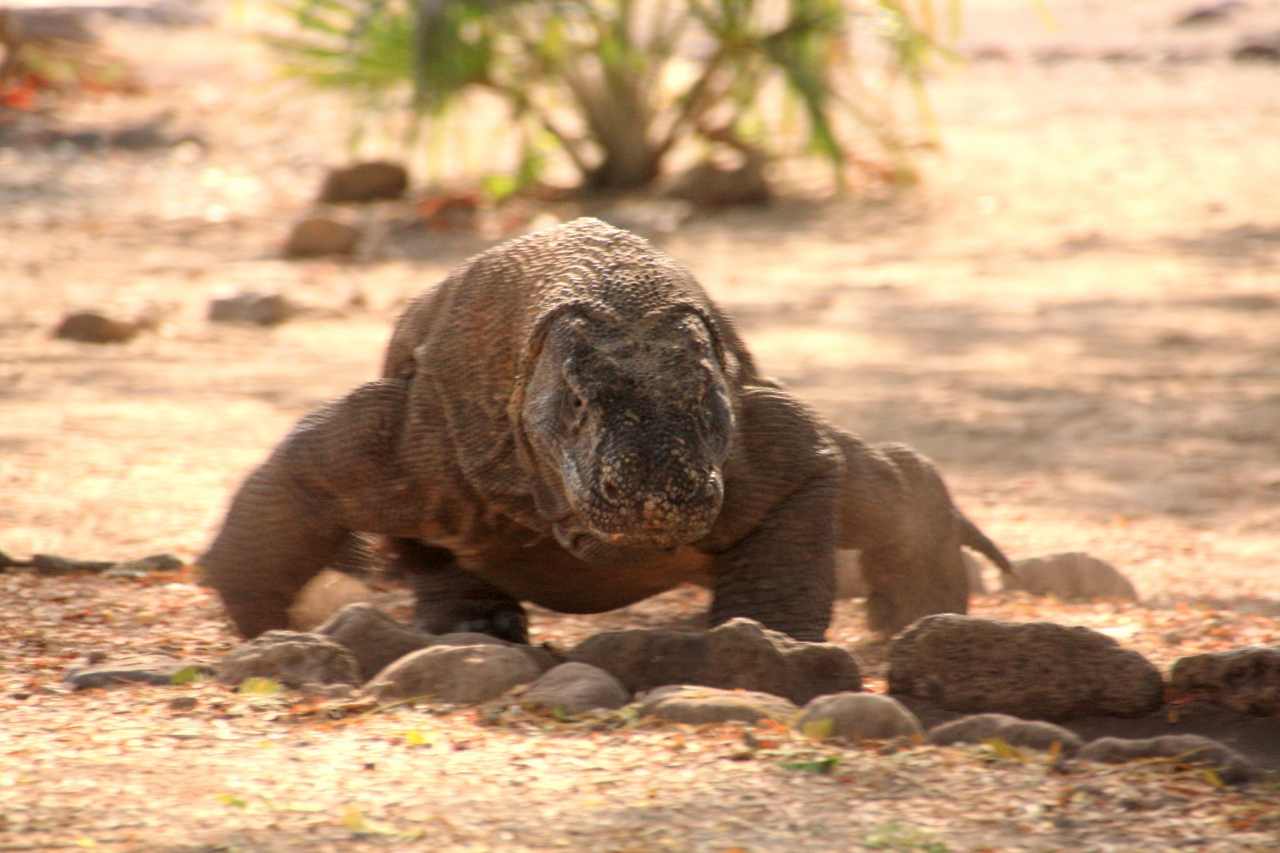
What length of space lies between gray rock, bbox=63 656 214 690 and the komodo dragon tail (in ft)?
7.20

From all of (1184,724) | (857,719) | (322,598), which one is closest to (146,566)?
(322,598)

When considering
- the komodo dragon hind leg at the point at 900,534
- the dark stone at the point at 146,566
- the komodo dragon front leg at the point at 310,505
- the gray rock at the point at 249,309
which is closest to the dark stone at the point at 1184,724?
the komodo dragon hind leg at the point at 900,534

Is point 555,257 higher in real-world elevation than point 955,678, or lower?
higher

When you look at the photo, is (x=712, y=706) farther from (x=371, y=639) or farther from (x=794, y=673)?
(x=371, y=639)

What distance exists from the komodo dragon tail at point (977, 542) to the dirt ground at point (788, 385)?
0.38 ft

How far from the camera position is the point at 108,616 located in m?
4.05

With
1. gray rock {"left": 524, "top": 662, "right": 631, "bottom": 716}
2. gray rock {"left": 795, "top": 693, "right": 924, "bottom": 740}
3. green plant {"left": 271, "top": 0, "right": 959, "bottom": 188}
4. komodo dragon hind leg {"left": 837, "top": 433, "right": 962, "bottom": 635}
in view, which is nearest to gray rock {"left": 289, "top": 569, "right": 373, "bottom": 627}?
gray rock {"left": 524, "top": 662, "right": 631, "bottom": 716}

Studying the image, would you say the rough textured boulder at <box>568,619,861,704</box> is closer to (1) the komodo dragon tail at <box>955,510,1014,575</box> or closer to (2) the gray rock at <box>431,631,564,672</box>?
(2) the gray rock at <box>431,631,564,672</box>

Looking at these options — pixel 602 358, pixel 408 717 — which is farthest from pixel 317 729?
pixel 602 358

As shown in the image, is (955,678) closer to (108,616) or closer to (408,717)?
(408,717)

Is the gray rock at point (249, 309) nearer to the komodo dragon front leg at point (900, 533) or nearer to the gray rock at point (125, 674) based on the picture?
the komodo dragon front leg at point (900, 533)

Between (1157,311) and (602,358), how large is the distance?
6.63 meters

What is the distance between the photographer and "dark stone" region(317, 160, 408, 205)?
1314 centimetres

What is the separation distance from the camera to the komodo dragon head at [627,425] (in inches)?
116
